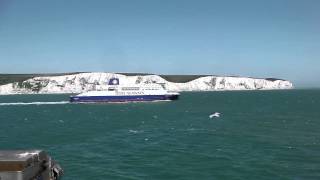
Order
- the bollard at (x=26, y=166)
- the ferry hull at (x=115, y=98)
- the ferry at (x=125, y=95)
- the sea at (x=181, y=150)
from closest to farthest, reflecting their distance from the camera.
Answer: the bollard at (x=26, y=166) → the sea at (x=181, y=150) → the ferry hull at (x=115, y=98) → the ferry at (x=125, y=95)

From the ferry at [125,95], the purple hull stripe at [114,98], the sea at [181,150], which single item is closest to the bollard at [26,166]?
the sea at [181,150]

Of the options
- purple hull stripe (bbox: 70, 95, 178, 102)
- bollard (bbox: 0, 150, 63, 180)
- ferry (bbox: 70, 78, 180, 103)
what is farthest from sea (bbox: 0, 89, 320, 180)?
ferry (bbox: 70, 78, 180, 103)

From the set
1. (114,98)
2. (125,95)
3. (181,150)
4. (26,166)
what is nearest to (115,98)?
(114,98)

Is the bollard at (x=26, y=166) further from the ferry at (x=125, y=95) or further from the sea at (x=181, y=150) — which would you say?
the ferry at (x=125, y=95)

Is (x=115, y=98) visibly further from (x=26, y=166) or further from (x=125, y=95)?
(x=26, y=166)

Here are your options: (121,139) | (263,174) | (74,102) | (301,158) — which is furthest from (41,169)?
(74,102)

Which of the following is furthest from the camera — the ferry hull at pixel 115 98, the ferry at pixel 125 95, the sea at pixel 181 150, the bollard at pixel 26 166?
the ferry at pixel 125 95

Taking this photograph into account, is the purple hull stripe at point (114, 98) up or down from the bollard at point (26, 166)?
down

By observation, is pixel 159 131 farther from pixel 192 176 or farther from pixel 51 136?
pixel 192 176

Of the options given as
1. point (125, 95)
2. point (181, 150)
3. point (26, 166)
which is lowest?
point (181, 150)

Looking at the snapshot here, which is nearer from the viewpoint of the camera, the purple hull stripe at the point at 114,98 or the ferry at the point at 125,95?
the purple hull stripe at the point at 114,98

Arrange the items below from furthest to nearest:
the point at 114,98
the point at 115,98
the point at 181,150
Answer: the point at 115,98, the point at 114,98, the point at 181,150
